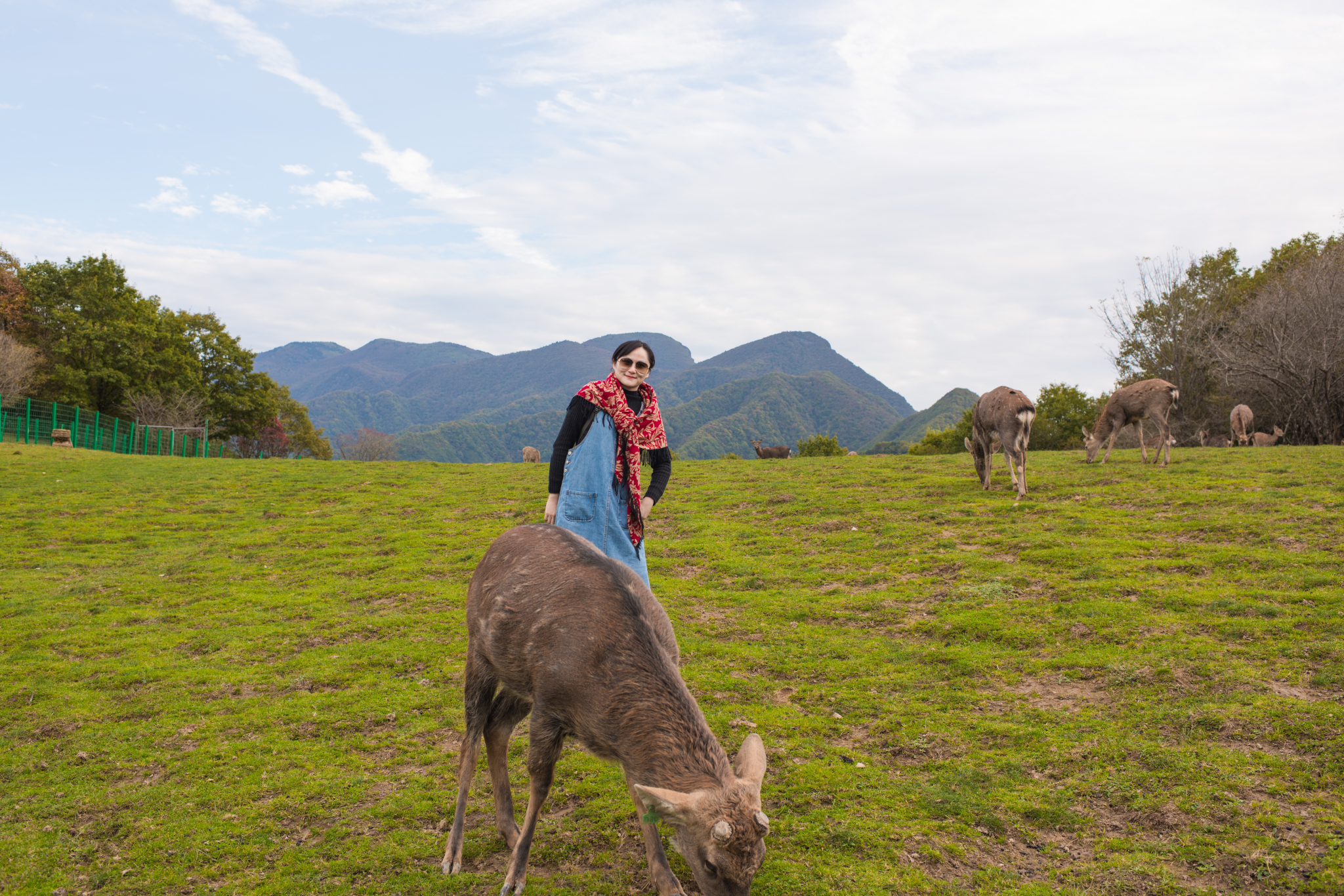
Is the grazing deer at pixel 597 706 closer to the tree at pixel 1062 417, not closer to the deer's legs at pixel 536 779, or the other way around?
the deer's legs at pixel 536 779

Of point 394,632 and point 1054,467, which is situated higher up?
point 1054,467

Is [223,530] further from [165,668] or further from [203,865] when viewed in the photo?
[203,865]

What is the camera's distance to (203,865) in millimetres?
4516

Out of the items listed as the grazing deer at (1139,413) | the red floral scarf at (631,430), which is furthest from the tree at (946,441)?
the red floral scarf at (631,430)

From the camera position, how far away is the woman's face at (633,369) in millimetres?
5301

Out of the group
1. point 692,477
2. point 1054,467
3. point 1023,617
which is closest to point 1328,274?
point 1054,467

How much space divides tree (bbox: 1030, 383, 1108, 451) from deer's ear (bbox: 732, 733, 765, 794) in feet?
125

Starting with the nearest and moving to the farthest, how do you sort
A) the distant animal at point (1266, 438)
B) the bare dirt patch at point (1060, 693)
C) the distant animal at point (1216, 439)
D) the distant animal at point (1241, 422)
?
the bare dirt patch at point (1060, 693) → the distant animal at point (1241, 422) → the distant animal at point (1266, 438) → the distant animal at point (1216, 439)

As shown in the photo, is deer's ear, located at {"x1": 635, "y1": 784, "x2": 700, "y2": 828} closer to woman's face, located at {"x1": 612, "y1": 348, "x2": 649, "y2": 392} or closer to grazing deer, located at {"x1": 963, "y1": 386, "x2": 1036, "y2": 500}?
woman's face, located at {"x1": 612, "y1": 348, "x2": 649, "y2": 392}

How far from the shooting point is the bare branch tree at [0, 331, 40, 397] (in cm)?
4016

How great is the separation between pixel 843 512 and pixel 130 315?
174 feet

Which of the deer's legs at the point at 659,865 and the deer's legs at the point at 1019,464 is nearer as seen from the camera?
the deer's legs at the point at 659,865

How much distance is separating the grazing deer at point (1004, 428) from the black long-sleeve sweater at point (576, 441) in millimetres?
11119

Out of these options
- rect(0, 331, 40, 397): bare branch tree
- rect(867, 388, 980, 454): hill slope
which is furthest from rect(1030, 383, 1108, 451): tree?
rect(867, 388, 980, 454): hill slope
